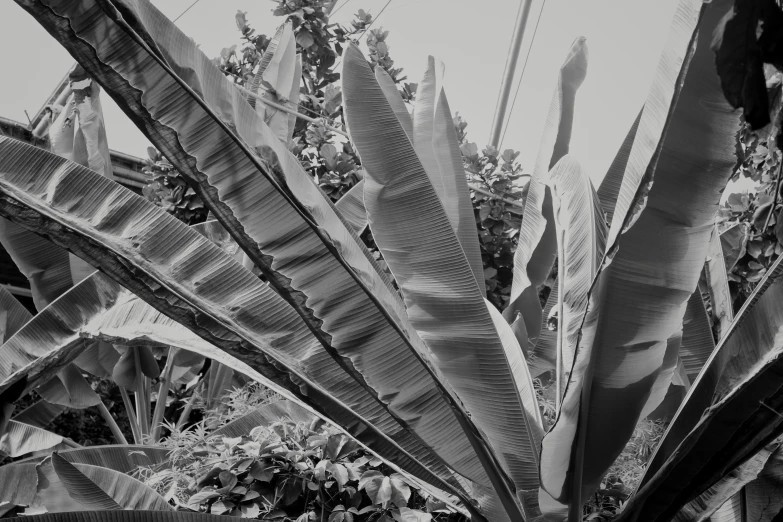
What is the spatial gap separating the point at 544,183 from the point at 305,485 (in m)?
1.24

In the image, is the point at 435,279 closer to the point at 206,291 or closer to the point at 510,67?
the point at 206,291

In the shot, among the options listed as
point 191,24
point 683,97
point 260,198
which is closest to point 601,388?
point 683,97

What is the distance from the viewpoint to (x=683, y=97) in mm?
1204

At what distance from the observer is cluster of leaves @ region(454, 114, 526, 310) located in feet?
13.0

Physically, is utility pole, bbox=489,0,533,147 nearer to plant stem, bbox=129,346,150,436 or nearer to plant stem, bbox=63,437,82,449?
plant stem, bbox=129,346,150,436

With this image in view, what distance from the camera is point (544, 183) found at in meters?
2.29

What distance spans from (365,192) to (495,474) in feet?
2.37

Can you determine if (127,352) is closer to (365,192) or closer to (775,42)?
(365,192)

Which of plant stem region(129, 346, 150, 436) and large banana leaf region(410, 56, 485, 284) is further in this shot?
plant stem region(129, 346, 150, 436)

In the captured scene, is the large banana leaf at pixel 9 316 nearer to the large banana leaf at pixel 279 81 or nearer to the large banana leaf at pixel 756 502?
the large banana leaf at pixel 279 81

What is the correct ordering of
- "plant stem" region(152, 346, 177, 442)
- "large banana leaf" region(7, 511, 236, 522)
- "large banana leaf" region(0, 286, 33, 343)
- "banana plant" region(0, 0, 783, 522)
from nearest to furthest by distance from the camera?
1. "banana plant" region(0, 0, 783, 522)
2. "large banana leaf" region(7, 511, 236, 522)
3. "large banana leaf" region(0, 286, 33, 343)
4. "plant stem" region(152, 346, 177, 442)

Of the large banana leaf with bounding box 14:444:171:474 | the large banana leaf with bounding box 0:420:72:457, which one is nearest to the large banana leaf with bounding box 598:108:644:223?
the large banana leaf with bounding box 14:444:171:474

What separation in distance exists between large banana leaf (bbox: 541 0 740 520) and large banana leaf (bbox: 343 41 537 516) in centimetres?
16

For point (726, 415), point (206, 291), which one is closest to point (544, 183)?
point (726, 415)
